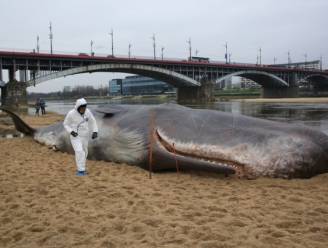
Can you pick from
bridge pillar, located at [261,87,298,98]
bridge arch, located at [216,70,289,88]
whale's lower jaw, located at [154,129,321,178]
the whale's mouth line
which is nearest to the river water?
the whale's mouth line

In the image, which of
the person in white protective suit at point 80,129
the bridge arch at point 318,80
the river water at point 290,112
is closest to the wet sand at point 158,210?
the person in white protective suit at point 80,129

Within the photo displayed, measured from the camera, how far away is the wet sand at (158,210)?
13.9 ft

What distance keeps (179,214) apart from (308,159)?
10.7 feet

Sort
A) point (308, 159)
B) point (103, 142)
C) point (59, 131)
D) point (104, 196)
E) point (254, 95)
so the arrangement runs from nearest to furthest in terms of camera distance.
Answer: point (104, 196)
point (308, 159)
point (103, 142)
point (59, 131)
point (254, 95)

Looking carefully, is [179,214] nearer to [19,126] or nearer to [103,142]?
[103,142]

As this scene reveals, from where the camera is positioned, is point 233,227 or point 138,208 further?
point 138,208

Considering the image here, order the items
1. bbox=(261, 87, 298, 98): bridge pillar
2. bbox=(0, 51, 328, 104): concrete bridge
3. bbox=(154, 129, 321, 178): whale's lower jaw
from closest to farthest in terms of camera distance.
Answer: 1. bbox=(154, 129, 321, 178): whale's lower jaw
2. bbox=(0, 51, 328, 104): concrete bridge
3. bbox=(261, 87, 298, 98): bridge pillar

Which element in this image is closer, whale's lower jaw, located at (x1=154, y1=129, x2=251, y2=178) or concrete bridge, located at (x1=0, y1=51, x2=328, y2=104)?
whale's lower jaw, located at (x1=154, y1=129, x2=251, y2=178)

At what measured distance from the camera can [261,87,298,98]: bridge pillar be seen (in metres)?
103

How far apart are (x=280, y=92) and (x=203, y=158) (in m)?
104

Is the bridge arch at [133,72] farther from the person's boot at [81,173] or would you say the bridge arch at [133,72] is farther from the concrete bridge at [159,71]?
the person's boot at [81,173]

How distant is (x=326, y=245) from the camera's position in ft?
13.0

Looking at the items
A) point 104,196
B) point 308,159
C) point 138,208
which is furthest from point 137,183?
point 308,159

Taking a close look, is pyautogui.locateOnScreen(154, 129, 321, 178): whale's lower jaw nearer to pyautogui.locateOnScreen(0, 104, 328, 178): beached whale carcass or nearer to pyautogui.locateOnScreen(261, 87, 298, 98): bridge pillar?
pyautogui.locateOnScreen(0, 104, 328, 178): beached whale carcass
